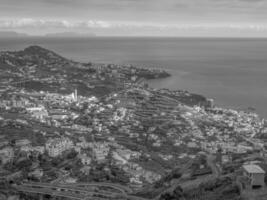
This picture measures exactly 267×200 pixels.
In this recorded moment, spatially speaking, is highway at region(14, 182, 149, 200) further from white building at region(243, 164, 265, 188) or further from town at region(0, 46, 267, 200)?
white building at region(243, 164, 265, 188)

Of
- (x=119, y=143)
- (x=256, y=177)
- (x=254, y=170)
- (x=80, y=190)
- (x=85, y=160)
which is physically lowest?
(x=119, y=143)

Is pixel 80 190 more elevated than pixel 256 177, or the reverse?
pixel 256 177

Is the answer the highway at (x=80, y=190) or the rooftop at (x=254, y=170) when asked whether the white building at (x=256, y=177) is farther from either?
the highway at (x=80, y=190)

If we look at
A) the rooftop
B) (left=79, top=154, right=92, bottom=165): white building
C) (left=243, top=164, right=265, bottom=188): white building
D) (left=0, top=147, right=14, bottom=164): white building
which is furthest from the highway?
(left=243, top=164, right=265, bottom=188): white building

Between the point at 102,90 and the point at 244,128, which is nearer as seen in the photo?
the point at 244,128

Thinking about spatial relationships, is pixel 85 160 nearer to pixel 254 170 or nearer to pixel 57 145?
pixel 57 145

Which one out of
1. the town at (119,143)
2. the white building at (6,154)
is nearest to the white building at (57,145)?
the town at (119,143)

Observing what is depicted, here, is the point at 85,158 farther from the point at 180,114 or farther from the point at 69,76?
the point at 69,76

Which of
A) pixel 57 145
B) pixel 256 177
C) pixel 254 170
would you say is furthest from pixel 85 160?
pixel 256 177

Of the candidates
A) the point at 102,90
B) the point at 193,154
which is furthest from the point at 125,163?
the point at 102,90
